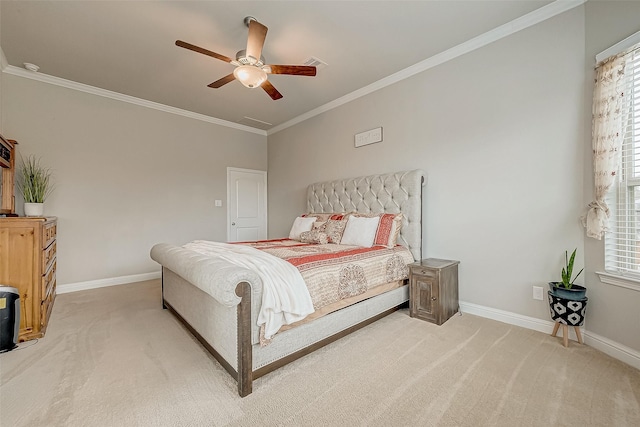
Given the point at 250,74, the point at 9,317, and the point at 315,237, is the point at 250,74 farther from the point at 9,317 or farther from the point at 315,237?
the point at 9,317

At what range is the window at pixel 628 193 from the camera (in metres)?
1.90

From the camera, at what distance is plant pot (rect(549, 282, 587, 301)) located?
207 centimetres

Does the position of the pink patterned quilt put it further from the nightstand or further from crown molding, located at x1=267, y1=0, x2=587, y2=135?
crown molding, located at x1=267, y1=0, x2=587, y2=135

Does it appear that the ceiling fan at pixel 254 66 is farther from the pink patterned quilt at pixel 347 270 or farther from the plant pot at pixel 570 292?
the plant pot at pixel 570 292

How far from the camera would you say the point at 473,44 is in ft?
9.25

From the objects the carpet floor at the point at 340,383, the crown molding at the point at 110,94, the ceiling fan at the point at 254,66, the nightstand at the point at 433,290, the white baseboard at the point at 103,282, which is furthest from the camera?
the white baseboard at the point at 103,282

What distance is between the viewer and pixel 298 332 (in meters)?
1.89

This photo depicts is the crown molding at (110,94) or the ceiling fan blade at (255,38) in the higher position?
the crown molding at (110,94)

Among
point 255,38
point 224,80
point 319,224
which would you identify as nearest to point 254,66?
point 255,38

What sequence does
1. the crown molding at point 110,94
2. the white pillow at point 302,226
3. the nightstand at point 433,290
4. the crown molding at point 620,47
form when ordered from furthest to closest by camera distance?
the white pillow at point 302,226 < the crown molding at point 110,94 < the nightstand at point 433,290 < the crown molding at point 620,47

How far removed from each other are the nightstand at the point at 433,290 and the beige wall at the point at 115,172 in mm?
3820

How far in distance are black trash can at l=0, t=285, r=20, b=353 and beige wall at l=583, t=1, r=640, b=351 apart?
4648mm

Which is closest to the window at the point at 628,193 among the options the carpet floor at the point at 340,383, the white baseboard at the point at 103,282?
the carpet floor at the point at 340,383

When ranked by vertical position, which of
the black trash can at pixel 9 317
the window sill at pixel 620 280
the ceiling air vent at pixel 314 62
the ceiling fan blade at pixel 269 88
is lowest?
the black trash can at pixel 9 317
